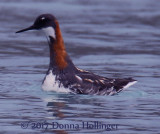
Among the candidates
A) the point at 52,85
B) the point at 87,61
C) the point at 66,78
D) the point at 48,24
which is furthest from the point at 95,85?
the point at 87,61

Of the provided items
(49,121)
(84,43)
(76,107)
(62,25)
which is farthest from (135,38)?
(49,121)

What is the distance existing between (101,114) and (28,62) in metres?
6.21

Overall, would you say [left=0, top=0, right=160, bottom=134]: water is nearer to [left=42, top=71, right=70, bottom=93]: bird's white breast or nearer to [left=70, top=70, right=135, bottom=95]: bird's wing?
[left=42, top=71, right=70, bottom=93]: bird's white breast

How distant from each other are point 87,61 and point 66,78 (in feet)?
14.2

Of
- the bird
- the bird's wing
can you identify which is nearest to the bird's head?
the bird

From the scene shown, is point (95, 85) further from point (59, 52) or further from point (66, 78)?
point (59, 52)

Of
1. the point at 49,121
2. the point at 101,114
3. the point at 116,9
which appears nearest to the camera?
the point at 49,121

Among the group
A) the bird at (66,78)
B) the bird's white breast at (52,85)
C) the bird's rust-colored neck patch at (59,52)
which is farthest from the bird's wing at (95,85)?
the bird's rust-colored neck patch at (59,52)

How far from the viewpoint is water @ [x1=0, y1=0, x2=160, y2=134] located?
11.1m

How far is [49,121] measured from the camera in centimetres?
A: 1076

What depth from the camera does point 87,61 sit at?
17.9m

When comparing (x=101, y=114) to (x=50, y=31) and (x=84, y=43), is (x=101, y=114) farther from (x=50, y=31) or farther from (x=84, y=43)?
(x=84, y=43)

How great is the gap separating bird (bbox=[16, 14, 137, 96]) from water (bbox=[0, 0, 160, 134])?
0.64 ft

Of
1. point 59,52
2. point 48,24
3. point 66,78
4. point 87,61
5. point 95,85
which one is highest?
point 48,24
